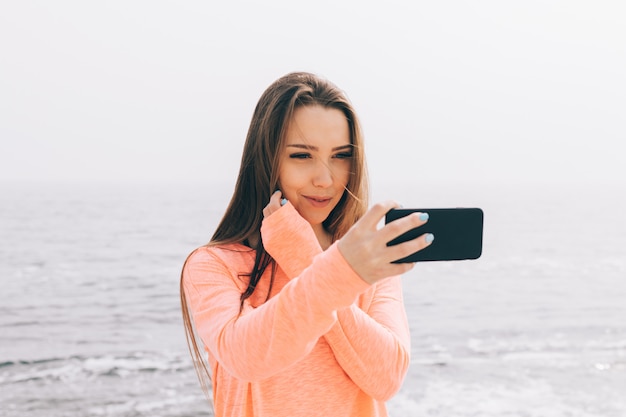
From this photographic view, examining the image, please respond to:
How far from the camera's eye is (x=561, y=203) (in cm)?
4225

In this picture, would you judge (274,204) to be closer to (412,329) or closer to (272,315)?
(272,315)

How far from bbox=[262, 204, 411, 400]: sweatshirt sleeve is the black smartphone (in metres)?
0.27

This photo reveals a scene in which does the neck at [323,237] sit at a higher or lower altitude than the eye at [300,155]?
lower

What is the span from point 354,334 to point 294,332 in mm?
292

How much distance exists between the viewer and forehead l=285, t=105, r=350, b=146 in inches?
52.7

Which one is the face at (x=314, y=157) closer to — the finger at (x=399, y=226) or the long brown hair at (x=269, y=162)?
the long brown hair at (x=269, y=162)

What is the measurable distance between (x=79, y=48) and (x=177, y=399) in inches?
1677

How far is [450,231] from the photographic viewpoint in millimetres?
969

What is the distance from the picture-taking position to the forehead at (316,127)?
134cm

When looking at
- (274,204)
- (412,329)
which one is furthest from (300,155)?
(412,329)

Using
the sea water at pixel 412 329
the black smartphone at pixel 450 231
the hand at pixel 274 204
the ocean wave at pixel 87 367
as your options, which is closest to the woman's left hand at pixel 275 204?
the hand at pixel 274 204

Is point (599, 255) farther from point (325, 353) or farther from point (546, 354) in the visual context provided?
point (325, 353)

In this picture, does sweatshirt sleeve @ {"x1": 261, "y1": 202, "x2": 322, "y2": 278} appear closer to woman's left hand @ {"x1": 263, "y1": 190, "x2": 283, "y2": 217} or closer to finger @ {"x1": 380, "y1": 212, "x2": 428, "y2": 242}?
woman's left hand @ {"x1": 263, "y1": 190, "x2": 283, "y2": 217}

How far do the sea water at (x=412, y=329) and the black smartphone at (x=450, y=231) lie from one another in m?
6.11
